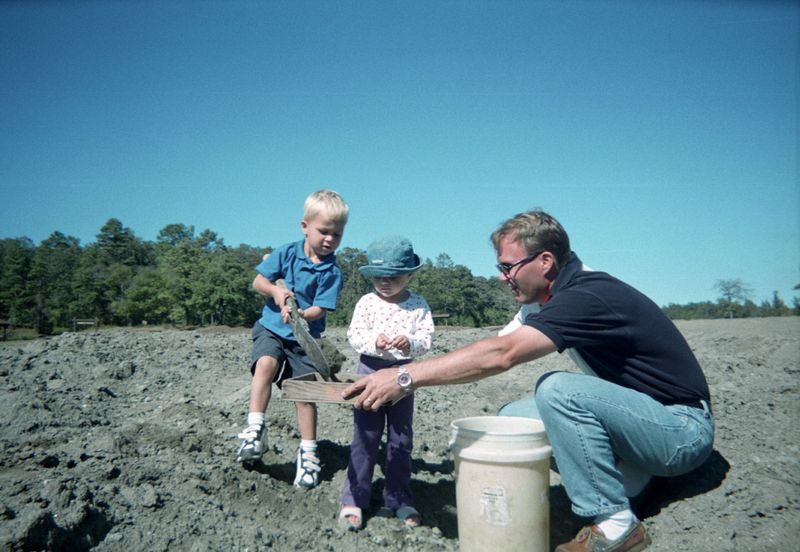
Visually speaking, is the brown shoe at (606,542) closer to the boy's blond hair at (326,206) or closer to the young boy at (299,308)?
the young boy at (299,308)

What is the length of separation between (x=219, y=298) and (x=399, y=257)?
49.7m

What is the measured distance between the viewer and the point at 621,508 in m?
2.52

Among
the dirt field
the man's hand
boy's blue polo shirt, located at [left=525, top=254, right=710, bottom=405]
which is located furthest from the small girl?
boy's blue polo shirt, located at [left=525, top=254, right=710, bottom=405]

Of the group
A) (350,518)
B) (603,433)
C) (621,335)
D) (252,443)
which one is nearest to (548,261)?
(621,335)

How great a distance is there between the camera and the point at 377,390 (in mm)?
2527

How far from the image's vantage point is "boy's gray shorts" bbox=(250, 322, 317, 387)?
3641 millimetres

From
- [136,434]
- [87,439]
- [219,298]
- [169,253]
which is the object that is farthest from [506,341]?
[169,253]

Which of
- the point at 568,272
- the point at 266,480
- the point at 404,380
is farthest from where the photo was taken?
the point at 266,480

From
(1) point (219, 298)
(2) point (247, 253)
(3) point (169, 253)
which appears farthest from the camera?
(2) point (247, 253)

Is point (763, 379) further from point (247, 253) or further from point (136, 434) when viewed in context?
point (247, 253)

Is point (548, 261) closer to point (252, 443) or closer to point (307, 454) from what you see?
point (307, 454)

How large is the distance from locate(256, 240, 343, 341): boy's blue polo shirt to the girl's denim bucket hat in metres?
0.48

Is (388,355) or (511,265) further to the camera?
(388,355)

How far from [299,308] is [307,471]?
1.04 metres
